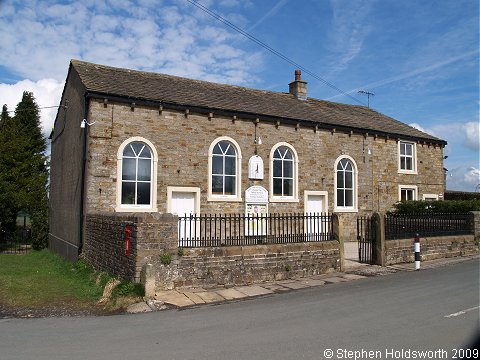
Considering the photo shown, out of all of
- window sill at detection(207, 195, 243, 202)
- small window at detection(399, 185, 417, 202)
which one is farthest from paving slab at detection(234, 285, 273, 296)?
small window at detection(399, 185, 417, 202)

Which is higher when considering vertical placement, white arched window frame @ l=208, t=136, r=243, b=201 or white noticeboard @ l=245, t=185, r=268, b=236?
white arched window frame @ l=208, t=136, r=243, b=201

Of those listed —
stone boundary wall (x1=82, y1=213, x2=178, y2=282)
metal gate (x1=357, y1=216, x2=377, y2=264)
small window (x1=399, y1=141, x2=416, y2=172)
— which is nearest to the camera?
stone boundary wall (x1=82, y1=213, x2=178, y2=282)

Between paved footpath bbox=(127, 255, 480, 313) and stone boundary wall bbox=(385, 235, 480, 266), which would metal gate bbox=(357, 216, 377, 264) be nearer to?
stone boundary wall bbox=(385, 235, 480, 266)

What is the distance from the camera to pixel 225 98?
19.5 m

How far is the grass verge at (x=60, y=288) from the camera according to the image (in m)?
9.42

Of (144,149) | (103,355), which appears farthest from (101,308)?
(144,149)

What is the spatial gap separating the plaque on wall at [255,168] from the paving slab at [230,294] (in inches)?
330

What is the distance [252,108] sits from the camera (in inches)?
749

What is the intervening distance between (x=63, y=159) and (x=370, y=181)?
1557cm

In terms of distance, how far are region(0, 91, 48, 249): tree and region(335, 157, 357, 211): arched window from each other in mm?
16443

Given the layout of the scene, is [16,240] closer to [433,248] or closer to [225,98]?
[225,98]

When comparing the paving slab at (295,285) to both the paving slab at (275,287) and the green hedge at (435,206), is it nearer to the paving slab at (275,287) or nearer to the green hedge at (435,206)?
the paving slab at (275,287)

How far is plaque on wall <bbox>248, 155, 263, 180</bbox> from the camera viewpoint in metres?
18.2

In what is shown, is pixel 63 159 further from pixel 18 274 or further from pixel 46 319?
pixel 46 319
